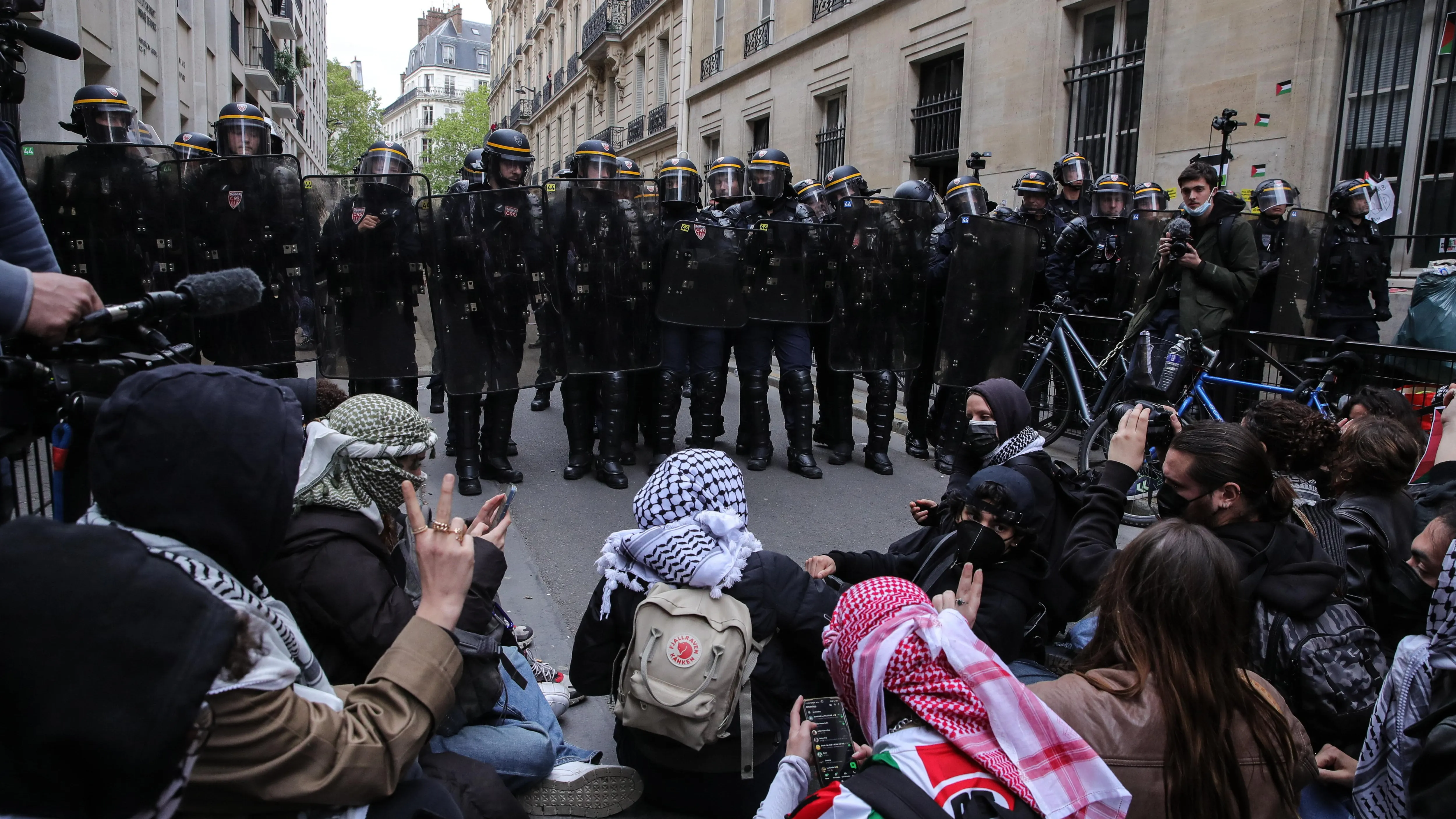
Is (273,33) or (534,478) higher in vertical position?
(273,33)

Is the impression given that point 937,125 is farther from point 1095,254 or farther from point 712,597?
point 712,597

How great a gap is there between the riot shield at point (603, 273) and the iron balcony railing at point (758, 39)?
1405 cm

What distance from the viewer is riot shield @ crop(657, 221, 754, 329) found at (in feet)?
19.0

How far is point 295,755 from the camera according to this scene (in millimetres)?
1178

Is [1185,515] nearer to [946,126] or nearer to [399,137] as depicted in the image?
[946,126]

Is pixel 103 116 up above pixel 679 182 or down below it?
above

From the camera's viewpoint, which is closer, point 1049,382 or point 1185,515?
point 1185,515

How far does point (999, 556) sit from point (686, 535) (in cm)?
81

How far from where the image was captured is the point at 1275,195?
692cm

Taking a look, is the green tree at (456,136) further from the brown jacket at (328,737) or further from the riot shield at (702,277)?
the brown jacket at (328,737)

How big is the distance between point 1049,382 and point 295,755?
6.67 m

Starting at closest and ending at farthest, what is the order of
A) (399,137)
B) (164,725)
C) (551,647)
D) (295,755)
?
(164,725) → (295,755) → (551,647) → (399,137)

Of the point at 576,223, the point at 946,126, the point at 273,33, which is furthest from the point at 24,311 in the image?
the point at 273,33

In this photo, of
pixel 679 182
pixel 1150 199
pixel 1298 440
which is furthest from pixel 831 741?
pixel 1150 199
